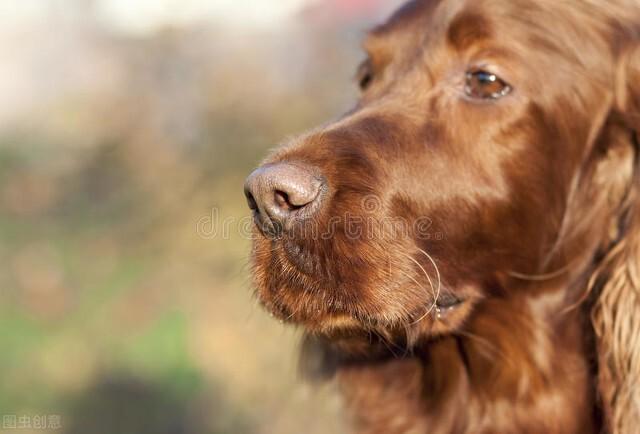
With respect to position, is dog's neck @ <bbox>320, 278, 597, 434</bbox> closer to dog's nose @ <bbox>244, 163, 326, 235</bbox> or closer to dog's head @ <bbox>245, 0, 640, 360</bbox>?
dog's head @ <bbox>245, 0, 640, 360</bbox>

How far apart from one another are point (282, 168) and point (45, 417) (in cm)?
351

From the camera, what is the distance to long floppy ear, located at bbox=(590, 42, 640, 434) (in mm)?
2510

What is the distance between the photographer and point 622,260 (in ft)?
8.48

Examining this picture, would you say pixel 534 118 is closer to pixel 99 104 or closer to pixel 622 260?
pixel 622 260

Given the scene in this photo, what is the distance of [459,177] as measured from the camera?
2.52m

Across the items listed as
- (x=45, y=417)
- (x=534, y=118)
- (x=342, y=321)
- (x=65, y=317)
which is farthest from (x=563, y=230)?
(x=65, y=317)

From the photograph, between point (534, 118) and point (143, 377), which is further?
point (143, 377)

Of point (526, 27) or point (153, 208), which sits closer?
point (526, 27)

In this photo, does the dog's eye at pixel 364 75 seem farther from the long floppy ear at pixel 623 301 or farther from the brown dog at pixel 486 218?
the long floppy ear at pixel 623 301

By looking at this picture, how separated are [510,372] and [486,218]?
1.84 feet

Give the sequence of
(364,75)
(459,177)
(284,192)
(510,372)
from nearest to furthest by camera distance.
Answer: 1. (284,192)
2. (459,177)
3. (510,372)
4. (364,75)

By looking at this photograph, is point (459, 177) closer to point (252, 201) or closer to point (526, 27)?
point (526, 27)

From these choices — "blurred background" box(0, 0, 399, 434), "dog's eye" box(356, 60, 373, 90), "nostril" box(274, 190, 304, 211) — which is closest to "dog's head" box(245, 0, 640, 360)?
"nostril" box(274, 190, 304, 211)

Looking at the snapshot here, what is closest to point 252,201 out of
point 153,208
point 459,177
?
point 459,177
